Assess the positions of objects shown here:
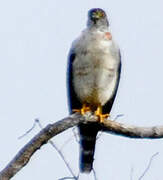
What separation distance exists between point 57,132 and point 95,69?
1961 mm

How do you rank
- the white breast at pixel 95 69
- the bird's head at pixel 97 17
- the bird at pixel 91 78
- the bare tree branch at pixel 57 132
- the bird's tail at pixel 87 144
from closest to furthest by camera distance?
1. the bare tree branch at pixel 57 132
2. the bird's tail at pixel 87 144
3. the bird at pixel 91 78
4. the white breast at pixel 95 69
5. the bird's head at pixel 97 17

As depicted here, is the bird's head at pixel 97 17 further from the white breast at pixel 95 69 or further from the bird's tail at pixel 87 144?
the bird's tail at pixel 87 144

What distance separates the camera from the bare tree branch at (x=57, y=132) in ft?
20.5

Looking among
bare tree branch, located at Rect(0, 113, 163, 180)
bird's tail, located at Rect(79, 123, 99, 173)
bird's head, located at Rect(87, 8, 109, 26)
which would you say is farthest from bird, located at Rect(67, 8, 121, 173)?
bare tree branch, located at Rect(0, 113, 163, 180)

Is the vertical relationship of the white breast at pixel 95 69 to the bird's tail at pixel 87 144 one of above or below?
above

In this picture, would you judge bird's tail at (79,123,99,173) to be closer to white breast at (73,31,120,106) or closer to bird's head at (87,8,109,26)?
white breast at (73,31,120,106)

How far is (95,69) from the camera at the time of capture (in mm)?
8484

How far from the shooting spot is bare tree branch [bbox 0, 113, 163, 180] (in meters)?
6.23

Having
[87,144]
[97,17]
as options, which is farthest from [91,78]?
[97,17]

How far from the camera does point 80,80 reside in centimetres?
854

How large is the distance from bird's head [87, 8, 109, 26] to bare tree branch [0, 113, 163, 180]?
2076mm

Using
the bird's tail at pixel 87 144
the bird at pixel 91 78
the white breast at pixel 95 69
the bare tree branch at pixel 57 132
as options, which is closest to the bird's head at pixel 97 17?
the bird at pixel 91 78

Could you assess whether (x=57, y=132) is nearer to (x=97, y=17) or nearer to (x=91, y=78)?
(x=91, y=78)

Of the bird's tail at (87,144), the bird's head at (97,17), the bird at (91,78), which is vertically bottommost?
the bird's tail at (87,144)
